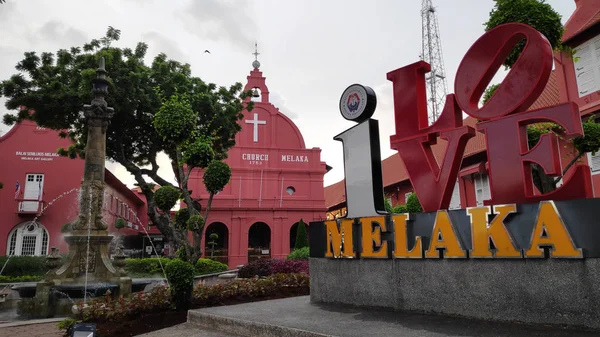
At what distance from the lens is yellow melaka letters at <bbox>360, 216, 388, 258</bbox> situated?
689 centimetres

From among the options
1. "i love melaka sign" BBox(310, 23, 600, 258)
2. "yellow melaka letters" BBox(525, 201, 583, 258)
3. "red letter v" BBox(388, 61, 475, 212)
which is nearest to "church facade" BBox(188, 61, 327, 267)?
"i love melaka sign" BBox(310, 23, 600, 258)

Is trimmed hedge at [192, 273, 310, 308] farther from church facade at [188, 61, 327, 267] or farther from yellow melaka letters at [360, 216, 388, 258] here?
church facade at [188, 61, 327, 267]

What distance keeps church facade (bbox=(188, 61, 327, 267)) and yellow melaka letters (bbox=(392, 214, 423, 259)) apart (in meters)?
23.0

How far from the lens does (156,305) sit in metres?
8.03

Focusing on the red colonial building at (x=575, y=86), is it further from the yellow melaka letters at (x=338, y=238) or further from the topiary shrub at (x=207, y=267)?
the topiary shrub at (x=207, y=267)

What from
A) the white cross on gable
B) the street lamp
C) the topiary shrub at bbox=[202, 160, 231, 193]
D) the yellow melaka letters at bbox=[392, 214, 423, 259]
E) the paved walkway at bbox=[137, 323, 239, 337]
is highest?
the white cross on gable

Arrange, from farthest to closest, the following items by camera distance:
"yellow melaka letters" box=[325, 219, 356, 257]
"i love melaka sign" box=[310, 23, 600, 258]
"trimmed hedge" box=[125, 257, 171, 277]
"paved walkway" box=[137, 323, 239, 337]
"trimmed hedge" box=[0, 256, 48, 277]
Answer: "trimmed hedge" box=[125, 257, 171, 277], "trimmed hedge" box=[0, 256, 48, 277], "yellow melaka letters" box=[325, 219, 356, 257], "paved walkway" box=[137, 323, 239, 337], "i love melaka sign" box=[310, 23, 600, 258]

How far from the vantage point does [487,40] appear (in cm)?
657

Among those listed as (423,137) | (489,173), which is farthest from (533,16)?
(489,173)

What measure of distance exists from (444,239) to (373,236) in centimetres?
126

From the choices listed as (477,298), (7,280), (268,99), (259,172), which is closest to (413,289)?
(477,298)

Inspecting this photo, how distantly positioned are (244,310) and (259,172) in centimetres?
2381

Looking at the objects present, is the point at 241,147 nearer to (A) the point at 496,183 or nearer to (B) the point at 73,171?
(B) the point at 73,171

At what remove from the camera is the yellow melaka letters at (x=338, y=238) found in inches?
293
